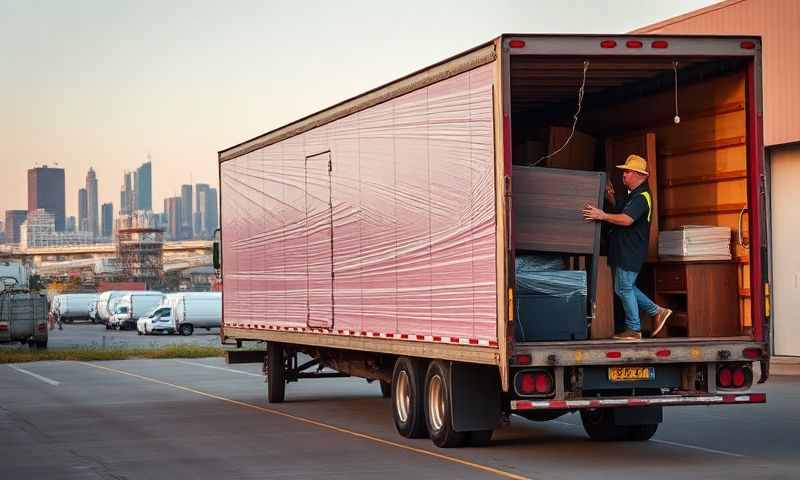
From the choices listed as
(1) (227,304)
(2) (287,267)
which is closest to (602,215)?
(2) (287,267)

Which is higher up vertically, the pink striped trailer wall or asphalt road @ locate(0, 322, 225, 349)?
the pink striped trailer wall

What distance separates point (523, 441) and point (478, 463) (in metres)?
2.54

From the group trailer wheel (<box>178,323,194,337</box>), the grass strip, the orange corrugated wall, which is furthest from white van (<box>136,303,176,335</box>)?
the orange corrugated wall

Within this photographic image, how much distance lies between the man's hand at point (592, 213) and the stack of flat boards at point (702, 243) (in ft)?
3.42

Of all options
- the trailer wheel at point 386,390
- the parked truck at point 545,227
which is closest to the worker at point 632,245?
the parked truck at point 545,227

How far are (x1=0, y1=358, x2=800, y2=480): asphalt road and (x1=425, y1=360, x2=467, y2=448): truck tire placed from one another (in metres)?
0.16

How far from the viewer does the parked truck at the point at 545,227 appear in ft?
44.8

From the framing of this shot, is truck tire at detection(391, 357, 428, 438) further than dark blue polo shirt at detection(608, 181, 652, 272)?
Yes

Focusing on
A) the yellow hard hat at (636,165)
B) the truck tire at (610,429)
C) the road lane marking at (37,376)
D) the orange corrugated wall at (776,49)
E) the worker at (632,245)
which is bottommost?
the road lane marking at (37,376)

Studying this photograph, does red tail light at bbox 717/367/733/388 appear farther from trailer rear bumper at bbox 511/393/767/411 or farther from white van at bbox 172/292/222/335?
white van at bbox 172/292/222/335

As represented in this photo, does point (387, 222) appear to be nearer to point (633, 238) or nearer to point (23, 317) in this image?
point (633, 238)

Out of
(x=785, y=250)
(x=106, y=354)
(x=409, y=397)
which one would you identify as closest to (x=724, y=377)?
(x=409, y=397)

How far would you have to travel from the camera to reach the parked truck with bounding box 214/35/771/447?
13.6 m

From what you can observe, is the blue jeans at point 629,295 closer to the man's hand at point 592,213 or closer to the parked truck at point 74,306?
the man's hand at point 592,213
